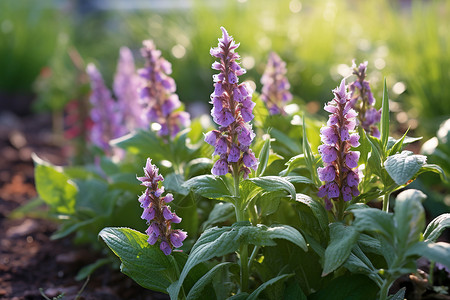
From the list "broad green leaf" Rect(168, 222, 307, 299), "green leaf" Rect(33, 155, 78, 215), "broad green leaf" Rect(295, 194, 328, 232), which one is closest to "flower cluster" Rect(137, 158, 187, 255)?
"broad green leaf" Rect(168, 222, 307, 299)

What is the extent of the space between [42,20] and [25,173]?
10.7 feet

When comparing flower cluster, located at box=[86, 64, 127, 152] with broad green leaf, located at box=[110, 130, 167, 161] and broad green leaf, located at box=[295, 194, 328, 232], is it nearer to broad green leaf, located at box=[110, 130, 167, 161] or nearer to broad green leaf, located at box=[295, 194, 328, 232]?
broad green leaf, located at box=[110, 130, 167, 161]

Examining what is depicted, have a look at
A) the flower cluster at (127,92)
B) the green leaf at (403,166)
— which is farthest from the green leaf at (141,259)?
the flower cluster at (127,92)

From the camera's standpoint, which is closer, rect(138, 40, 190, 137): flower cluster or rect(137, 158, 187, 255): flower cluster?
rect(137, 158, 187, 255): flower cluster

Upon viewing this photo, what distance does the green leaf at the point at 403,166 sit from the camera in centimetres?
159

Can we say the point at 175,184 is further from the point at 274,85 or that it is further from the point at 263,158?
the point at 274,85

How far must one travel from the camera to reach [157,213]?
5.79 feet

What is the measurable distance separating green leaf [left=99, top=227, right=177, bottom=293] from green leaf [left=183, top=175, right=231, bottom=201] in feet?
0.84

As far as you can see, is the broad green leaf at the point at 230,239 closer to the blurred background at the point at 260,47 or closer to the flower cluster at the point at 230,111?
the flower cluster at the point at 230,111

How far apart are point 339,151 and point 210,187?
42cm

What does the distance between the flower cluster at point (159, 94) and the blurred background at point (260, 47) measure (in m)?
1.14

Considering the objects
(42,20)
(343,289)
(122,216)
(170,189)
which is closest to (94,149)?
(122,216)

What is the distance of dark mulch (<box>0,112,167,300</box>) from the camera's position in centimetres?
244

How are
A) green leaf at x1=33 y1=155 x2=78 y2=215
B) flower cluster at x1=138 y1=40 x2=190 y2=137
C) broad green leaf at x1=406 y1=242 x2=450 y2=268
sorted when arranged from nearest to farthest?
1. broad green leaf at x1=406 y1=242 x2=450 y2=268
2. flower cluster at x1=138 y1=40 x2=190 y2=137
3. green leaf at x1=33 y1=155 x2=78 y2=215
